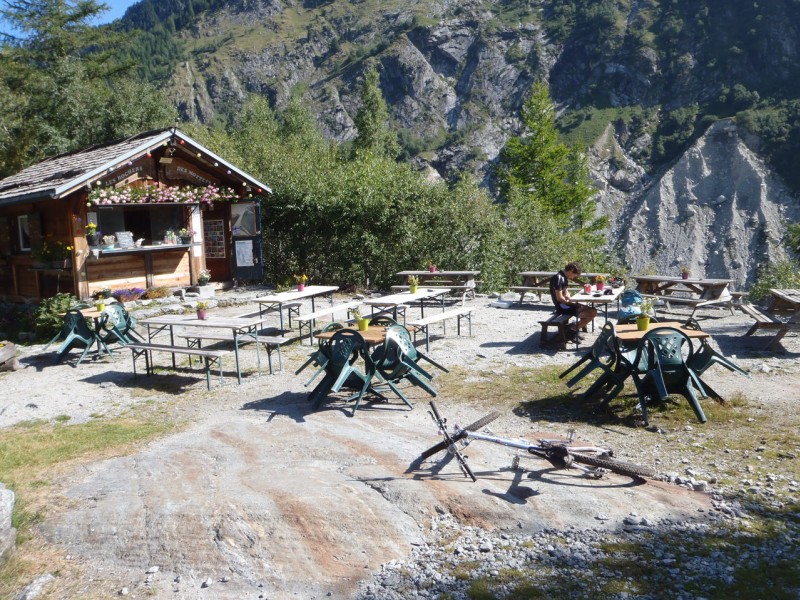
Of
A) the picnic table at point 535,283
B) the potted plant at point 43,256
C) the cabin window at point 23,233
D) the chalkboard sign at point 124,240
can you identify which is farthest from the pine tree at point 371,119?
the potted plant at point 43,256

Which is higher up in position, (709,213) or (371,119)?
(371,119)

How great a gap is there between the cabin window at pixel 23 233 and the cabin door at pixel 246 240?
4.46m

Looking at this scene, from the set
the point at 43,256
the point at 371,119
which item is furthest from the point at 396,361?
the point at 371,119

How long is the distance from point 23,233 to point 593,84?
92184 mm

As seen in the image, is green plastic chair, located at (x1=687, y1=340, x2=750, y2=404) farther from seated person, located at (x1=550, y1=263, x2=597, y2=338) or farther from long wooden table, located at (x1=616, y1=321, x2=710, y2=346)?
seated person, located at (x1=550, y1=263, x2=597, y2=338)

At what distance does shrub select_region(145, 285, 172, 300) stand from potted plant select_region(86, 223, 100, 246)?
1.57 metres

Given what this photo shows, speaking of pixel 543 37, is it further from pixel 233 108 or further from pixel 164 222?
pixel 164 222

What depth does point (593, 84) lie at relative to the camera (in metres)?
Answer: 94.7

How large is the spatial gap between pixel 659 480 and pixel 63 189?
11338mm

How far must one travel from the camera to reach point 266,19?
4929 inches

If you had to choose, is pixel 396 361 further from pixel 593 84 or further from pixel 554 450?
pixel 593 84

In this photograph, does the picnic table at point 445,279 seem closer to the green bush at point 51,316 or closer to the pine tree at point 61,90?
the green bush at point 51,316

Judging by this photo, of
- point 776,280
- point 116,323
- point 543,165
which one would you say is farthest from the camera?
point 543,165

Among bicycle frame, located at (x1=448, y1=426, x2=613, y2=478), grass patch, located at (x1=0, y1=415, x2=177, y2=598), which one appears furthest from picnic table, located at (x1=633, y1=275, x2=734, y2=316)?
grass patch, located at (x1=0, y1=415, x2=177, y2=598)
